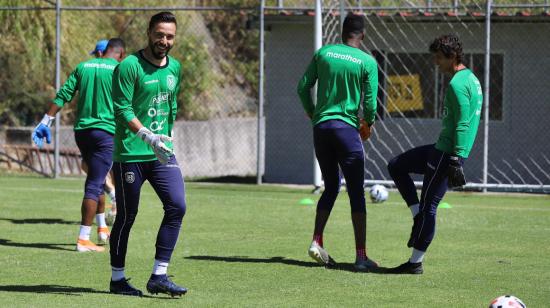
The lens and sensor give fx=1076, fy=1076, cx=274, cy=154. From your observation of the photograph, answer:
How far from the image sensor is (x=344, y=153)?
9.60 metres

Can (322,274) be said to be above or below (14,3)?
below

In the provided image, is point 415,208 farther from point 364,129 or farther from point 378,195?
point 378,195

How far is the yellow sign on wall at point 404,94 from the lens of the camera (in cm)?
2025

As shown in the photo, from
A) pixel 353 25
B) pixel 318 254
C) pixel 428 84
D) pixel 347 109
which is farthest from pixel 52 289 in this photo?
pixel 428 84

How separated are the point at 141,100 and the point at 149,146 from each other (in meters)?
0.35

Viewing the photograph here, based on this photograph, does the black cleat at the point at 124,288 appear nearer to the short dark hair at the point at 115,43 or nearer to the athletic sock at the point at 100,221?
the athletic sock at the point at 100,221

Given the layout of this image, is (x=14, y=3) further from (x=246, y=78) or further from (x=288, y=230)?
(x=288, y=230)

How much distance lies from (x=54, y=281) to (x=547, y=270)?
14.1 ft

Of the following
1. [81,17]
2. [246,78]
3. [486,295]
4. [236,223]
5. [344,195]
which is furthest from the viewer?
[246,78]

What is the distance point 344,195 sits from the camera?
1708 cm

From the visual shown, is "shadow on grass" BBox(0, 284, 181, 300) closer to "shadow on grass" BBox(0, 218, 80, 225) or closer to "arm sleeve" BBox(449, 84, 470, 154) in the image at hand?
"arm sleeve" BBox(449, 84, 470, 154)

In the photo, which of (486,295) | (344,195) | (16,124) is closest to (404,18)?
(344,195)

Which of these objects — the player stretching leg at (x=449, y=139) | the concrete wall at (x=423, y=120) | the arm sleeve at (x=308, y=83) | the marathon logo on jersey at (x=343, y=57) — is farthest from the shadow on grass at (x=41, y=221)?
the concrete wall at (x=423, y=120)

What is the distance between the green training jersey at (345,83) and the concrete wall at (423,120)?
30.4ft
